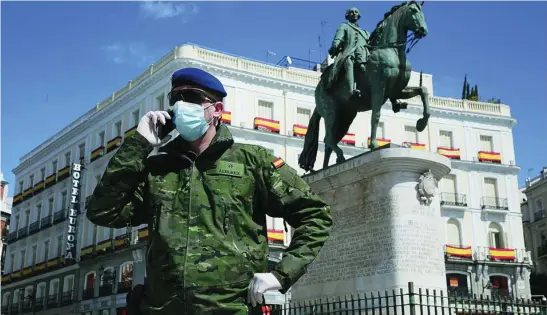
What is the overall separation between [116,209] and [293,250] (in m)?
0.94

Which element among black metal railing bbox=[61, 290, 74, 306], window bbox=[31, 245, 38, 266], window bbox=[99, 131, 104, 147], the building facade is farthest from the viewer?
the building facade

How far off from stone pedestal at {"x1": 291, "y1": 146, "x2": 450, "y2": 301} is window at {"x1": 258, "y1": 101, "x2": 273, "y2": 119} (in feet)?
93.5

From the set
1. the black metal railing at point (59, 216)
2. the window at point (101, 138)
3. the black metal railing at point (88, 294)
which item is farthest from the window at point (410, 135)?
the black metal railing at point (59, 216)

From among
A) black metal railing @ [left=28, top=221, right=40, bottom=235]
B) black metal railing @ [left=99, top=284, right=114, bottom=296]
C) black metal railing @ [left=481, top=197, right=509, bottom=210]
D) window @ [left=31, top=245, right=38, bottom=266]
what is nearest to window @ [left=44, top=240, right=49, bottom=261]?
black metal railing @ [left=28, top=221, right=40, bottom=235]

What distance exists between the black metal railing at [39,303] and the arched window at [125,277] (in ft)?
35.8

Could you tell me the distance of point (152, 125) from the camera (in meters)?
3.43

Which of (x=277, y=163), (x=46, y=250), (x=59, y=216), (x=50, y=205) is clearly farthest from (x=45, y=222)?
(x=277, y=163)

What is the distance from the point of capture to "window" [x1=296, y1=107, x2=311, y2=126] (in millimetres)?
41594

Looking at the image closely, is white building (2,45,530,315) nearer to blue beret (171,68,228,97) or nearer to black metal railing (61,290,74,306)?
black metal railing (61,290,74,306)

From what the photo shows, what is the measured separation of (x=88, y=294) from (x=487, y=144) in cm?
2830

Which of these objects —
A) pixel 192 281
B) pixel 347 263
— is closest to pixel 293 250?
pixel 192 281

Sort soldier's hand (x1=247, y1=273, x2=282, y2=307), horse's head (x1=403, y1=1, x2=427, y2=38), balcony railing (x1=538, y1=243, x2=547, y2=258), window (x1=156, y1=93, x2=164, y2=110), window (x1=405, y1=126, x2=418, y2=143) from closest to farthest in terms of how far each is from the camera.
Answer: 1. soldier's hand (x1=247, y1=273, x2=282, y2=307)
2. horse's head (x1=403, y1=1, x2=427, y2=38)
3. window (x1=156, y1=93, x2=164, y2=110)
4. window (x1=405, y1=126, x2=418, y2=143)
5. balcony railing (x1=538, y1=243, x2=547, y2=258)

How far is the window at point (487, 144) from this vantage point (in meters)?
46.4

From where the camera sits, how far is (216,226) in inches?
131
